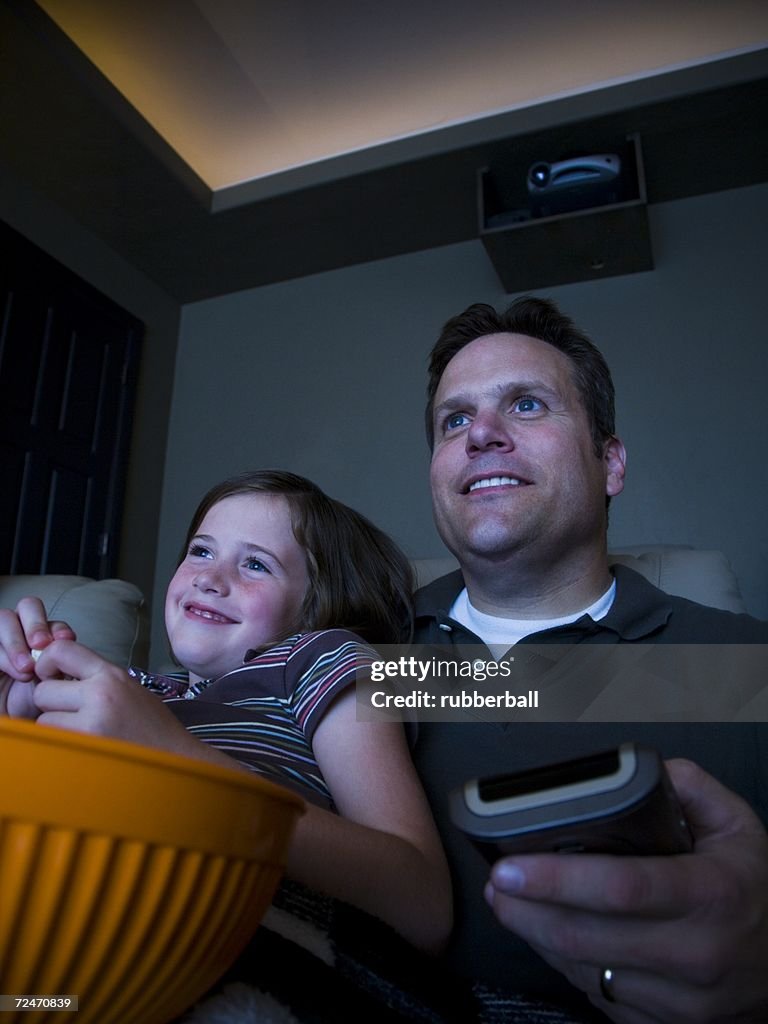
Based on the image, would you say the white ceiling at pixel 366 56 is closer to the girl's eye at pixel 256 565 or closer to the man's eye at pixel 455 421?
the man's eye at pixel 455 421

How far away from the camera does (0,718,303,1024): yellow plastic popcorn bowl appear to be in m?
0.29

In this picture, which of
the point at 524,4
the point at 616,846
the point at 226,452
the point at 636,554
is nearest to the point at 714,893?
the point at 616,846

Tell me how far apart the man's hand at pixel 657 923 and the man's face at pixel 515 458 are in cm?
65

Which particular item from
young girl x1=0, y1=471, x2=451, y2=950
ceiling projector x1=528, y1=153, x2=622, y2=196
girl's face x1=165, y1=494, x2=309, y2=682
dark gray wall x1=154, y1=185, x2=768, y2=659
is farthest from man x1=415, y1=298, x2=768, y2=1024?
dark gray wall x1=154, y1=185, x2=768, y2=659

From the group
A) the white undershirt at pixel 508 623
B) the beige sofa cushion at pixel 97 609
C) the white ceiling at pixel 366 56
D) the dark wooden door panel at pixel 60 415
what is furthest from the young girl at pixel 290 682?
the white ceiling at pixel 366 56

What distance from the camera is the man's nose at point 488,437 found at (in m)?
1.21

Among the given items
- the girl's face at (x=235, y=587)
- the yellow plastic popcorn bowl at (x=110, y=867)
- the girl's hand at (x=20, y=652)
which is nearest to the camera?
the yellow plastic popcorn bowl at (x=110, y=867)

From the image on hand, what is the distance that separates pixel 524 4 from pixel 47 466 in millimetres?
2203

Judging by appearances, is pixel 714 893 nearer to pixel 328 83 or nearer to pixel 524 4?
pixel 524 4

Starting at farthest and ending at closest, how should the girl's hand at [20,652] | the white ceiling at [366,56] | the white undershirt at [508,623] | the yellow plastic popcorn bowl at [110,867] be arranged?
the white ceiling at [366,56]
the white undershirt at [508,623]
the girl's hand at [20,652]
the yellow plastic popcorn bowl at [110,867]

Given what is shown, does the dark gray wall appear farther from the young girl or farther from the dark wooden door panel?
the young girl

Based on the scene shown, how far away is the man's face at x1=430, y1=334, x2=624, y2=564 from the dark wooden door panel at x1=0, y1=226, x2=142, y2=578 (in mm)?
2019

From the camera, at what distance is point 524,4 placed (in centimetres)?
248

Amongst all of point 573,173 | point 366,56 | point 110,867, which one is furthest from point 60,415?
point 110,867
